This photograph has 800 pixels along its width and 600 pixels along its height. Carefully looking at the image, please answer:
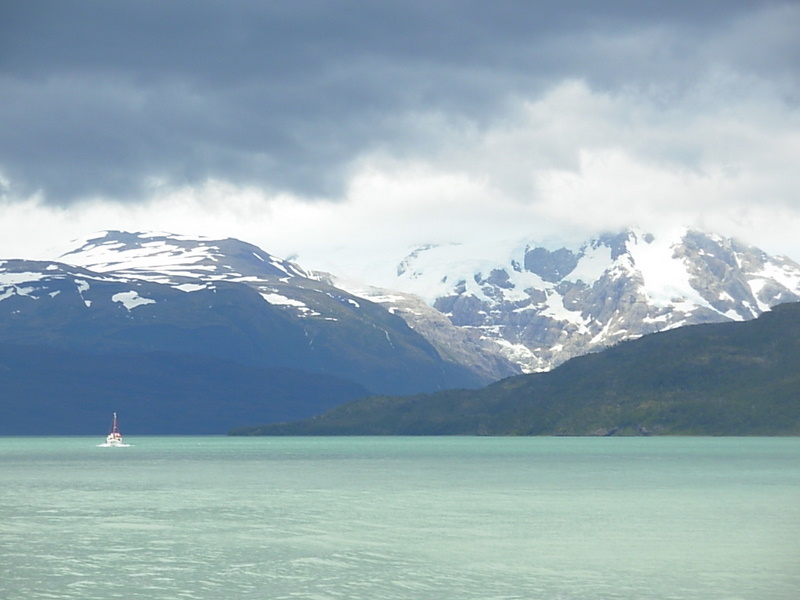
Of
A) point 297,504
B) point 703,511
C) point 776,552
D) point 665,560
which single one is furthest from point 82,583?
point 703,511

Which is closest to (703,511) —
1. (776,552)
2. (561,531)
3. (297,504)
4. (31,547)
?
(561,531)

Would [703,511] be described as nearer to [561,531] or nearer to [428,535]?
[561,531]

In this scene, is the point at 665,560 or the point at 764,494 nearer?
the point at 665,560

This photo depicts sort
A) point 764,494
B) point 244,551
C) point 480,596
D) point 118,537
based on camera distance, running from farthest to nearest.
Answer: point 764,494 → point 118,537 → point 244,551 → point 480,596

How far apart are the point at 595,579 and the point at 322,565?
64.0 feet

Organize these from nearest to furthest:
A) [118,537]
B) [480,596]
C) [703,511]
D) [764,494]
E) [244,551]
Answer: [480,596] < [244,551] < [118,537] < [703,511] < [764,494]

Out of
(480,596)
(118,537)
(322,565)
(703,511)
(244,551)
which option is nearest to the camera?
(480,596)

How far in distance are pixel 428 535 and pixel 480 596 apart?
31.9 meters

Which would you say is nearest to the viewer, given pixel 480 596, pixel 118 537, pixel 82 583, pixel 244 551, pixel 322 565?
pixel 480 596

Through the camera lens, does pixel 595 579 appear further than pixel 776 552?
No

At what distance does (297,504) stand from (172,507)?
1410 centimetres

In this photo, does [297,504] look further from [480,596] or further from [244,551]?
[480,596]

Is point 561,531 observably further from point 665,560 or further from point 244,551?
point 244,551

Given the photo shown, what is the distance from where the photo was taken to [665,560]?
3403 inches
